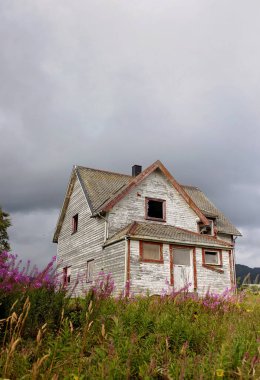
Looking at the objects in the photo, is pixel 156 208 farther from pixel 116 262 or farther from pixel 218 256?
pixel 116 262

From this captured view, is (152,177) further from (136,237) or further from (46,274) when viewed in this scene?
(46,274)

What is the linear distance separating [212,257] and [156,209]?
4.83 metres

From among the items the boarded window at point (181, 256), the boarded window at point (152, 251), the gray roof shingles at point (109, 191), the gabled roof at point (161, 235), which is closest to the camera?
the gabled roof at point (161, 235)

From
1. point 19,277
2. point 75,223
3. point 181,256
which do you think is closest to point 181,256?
point 181,256

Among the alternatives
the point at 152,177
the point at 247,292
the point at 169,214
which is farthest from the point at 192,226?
the point at 247,292

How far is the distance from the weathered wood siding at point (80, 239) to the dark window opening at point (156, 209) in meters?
3.57

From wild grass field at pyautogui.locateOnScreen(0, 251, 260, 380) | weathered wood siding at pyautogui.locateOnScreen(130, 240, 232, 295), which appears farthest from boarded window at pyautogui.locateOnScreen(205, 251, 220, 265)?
wild grass field at pyautogui.locateOnScreen(0, 251, 260, 380)

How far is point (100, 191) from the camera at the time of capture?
26359mm

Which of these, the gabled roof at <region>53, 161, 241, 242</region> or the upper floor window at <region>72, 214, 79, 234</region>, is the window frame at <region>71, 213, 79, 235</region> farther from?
the gabled roof at <region>53, 161, 241, 242</region>

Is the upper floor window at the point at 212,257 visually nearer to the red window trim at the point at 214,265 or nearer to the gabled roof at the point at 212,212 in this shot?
the red window trim at the point at 214,265

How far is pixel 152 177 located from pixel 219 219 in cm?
851

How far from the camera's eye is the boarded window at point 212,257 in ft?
76.1

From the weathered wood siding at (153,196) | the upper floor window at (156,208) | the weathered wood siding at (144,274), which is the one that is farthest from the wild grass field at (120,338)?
the upper floor window at (156,208)

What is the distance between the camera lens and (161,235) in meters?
21.4
